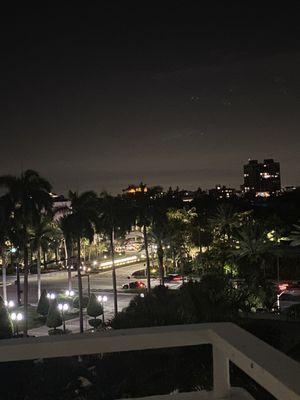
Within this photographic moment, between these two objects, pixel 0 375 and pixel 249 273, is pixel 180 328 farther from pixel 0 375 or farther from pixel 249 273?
pixel 249 273

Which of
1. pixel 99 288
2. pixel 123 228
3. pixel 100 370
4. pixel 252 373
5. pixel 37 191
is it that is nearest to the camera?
pixel 252 373

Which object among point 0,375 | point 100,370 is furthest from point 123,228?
point 100,370

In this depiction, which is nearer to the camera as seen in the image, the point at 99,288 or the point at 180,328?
the point at 180,328

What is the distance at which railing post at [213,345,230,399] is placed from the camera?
2781mm

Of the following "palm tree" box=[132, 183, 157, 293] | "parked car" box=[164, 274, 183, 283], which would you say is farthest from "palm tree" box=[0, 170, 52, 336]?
"parked car" box=[164, 274, 183, 283]

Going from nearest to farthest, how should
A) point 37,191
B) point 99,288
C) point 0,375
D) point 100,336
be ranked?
point 100,336
point 0,375
point 37,191
point 99,288

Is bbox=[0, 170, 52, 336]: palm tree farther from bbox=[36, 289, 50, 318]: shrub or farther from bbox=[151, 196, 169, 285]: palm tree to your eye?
bbox=[151, 196, 169, 285]: palm tree

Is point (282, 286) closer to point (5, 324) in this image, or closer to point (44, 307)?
point (44, 307)

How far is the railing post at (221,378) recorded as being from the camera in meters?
2.78

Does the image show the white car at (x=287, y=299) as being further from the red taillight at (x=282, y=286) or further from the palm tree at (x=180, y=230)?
the palm tree at (x=180, y=230)

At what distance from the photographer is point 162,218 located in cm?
4922

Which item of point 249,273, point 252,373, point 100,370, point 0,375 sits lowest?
point 249,273

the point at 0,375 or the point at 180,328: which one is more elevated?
the point at 180,328

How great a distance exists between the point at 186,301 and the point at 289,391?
38.8 ft
